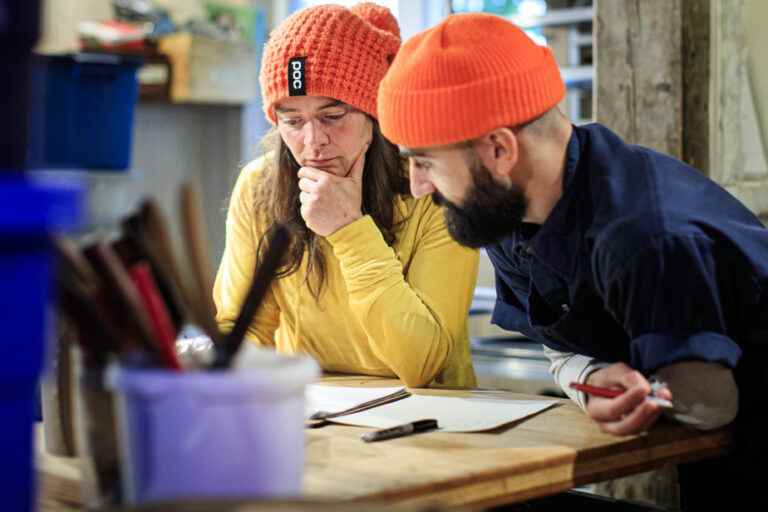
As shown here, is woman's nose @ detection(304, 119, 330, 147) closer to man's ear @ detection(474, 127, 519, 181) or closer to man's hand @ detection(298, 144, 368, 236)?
man's hand @ detection(298, 144, 368, 236)

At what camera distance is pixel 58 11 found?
188 inches

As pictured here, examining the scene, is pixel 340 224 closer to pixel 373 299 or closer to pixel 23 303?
pixel 373 299

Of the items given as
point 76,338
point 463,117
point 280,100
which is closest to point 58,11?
point 280,100

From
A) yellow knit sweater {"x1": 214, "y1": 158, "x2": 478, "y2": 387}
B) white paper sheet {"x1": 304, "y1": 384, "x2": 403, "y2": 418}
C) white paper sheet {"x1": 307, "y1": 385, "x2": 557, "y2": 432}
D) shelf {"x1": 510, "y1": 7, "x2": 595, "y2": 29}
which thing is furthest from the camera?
shelf {"x1": 510, "y1": 7, "x2": 595, "y2": 29}

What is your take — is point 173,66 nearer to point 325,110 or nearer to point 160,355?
point 325,110

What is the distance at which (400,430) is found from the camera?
147 centimetres

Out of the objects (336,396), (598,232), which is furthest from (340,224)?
(598,232)

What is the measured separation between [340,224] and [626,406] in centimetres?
78

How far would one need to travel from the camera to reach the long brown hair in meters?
2.21

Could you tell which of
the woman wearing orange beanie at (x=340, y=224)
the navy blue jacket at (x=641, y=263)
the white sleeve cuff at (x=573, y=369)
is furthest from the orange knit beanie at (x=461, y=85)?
the woman wearing orange beanie at (x=340, y=224)

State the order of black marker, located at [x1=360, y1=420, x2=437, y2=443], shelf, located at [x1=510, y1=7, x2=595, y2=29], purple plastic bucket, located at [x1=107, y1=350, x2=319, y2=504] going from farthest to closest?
shelf, located at [x1=510, y1=7, x2=595, y2=29] < black marker, located at [x1=360, y1=420, x2=437, y2=443] < purple plastic bucket, located at [x1=107, y1=350, x2=319, y2=504]

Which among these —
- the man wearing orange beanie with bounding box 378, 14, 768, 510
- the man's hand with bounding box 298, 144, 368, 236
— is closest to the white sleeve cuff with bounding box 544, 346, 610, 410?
the man wearing orange beanie with bounding box 378, 14, 768, 510

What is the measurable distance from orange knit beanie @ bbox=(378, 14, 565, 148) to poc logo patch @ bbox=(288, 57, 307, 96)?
21.7 inches

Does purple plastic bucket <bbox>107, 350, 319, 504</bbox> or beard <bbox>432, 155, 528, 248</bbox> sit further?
beard <bbox>432, 155, 528, 248</bbox>
